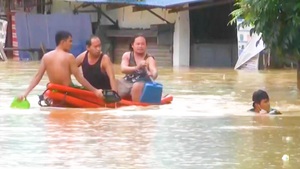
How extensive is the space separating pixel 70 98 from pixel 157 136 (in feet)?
10.8

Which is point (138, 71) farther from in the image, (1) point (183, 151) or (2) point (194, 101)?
(1) point (183, 151)

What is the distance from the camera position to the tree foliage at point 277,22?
13711 millimetres

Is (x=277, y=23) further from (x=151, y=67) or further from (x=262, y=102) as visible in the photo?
(x=262, y=102)

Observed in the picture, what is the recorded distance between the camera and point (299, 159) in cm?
727

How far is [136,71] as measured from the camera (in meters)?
12.6

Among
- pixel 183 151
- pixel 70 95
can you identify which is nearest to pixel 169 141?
pixel 183 151

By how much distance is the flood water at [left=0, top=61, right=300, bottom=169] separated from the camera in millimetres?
7188

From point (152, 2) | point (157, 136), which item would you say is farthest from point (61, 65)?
point (152, 2)

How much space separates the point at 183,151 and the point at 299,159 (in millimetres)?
1022

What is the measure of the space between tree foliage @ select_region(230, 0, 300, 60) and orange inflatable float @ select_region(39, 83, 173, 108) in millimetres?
3005

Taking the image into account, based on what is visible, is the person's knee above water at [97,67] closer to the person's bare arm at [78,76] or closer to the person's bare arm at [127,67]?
the person's bare arm at [78,76]

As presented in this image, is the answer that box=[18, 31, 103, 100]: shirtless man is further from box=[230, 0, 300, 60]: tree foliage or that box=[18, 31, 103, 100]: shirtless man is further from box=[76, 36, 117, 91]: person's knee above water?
box=[230, 0, 300, 60]: tree foliage

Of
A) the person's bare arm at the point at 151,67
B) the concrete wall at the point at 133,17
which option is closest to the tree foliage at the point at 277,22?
the person's bare arm at the point at 151,67

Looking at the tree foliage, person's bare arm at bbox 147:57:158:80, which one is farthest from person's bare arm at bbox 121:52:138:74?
the tree foliage
